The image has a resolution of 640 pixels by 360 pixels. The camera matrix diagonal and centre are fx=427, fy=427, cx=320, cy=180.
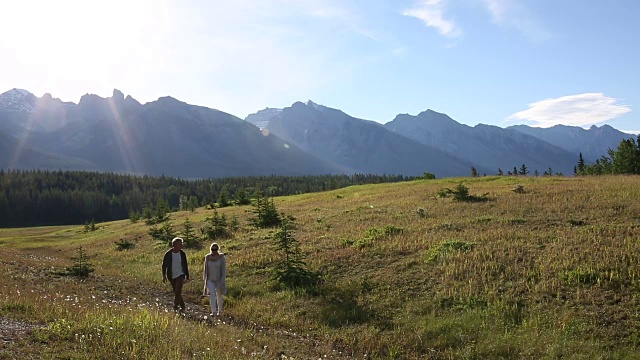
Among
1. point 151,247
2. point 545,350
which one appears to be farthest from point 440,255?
point 151,247

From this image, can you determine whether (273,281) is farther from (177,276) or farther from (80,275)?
(80,275)

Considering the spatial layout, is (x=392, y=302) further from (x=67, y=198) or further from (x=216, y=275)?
(x=67, y=198)

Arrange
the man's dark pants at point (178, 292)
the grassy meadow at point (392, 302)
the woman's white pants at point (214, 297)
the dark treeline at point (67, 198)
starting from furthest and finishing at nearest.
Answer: the dark treeline at point (67, 198) → the man's dark pants at point (178, 292) → the woman's white pants at point (214, 297) → the grassy meadow at point (392, 302)

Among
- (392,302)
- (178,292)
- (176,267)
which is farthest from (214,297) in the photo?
(392,302)

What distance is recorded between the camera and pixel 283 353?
11.5 meters

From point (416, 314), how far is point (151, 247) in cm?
2893

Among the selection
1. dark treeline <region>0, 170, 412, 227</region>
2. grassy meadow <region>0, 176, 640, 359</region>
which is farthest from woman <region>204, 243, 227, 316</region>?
dark treeline <region>0, 170, 412, 227</region>

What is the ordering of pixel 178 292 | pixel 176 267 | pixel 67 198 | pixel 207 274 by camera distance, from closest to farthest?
1. pixel 178 292
2. pixel 207 274
3. pixel 176 267
4. pixel 67 198

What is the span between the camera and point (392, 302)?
15.8 meters

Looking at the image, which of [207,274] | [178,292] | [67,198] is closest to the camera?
[178,292]

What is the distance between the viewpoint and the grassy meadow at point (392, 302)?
1052 cm

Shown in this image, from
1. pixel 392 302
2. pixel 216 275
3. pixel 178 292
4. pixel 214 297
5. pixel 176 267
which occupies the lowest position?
pixel 392 302

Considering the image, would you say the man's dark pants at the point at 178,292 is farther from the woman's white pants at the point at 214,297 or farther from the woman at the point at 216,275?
the woman's white pants at the point at 214,297

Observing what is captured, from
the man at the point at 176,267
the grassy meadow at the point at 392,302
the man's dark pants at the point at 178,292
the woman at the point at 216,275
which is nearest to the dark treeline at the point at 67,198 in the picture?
the grassy meadow at the point at 392,302
